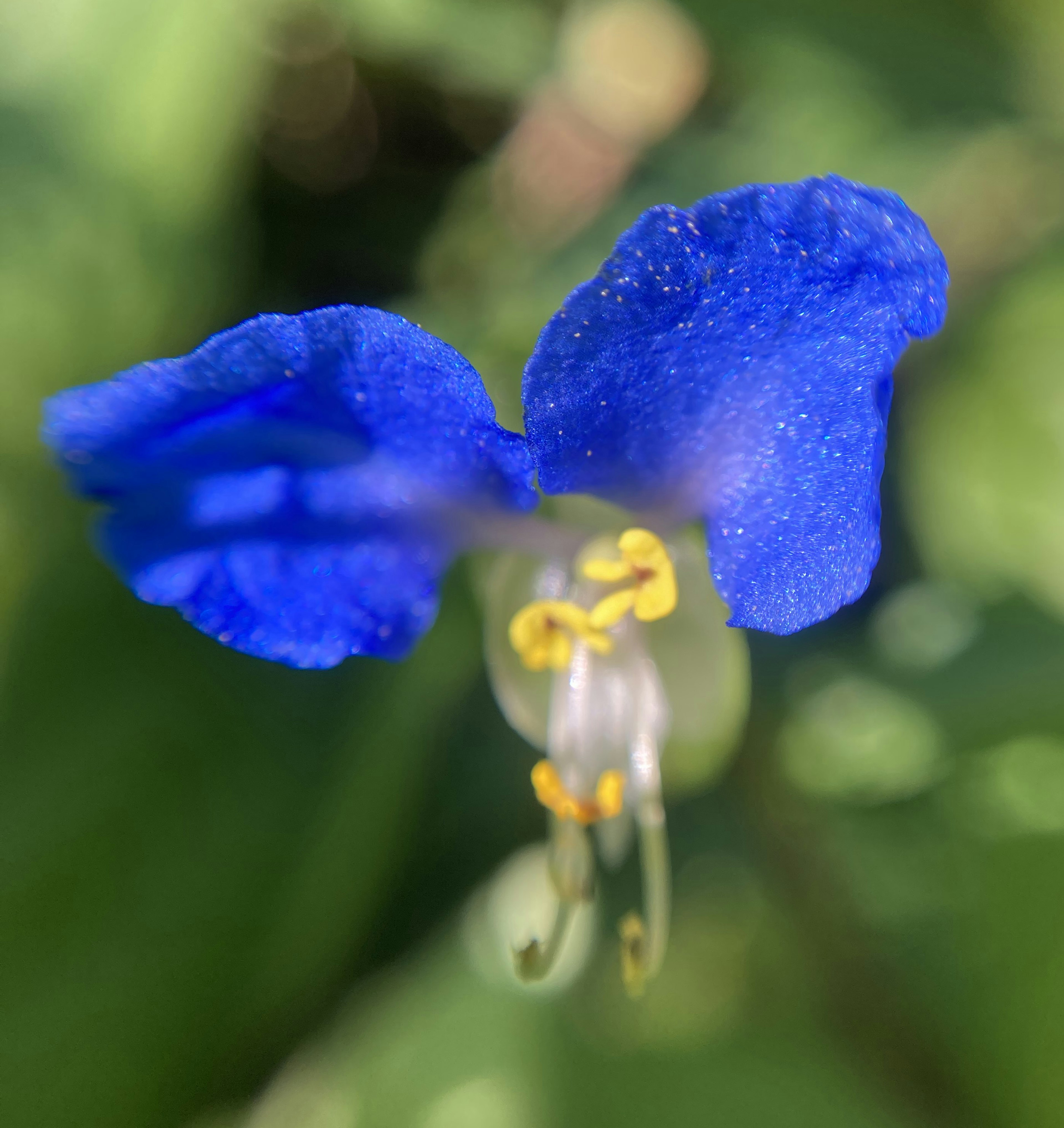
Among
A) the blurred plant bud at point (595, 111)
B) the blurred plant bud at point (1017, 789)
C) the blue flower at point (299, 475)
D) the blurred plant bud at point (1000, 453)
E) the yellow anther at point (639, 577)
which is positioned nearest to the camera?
the blue flower at point (299, 475)

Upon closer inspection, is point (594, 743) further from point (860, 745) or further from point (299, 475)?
point (860, 745)

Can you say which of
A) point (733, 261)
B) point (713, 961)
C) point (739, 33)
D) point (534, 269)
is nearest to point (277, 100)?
point (534, 269)

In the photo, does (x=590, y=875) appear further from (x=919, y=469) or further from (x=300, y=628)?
(x=919, y=469)

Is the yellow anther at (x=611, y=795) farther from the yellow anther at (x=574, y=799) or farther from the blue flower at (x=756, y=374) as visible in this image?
the blue flower at (x=756, y=374)

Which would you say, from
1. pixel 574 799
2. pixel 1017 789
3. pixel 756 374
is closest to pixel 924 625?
pixel 1017 789

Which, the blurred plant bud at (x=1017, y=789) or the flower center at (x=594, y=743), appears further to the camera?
the blurred plant bud at (x=1017, y=789)

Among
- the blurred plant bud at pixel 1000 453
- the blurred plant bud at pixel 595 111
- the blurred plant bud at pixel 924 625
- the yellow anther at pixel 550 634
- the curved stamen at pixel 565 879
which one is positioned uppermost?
the blurred plant bud at pixel 595 111

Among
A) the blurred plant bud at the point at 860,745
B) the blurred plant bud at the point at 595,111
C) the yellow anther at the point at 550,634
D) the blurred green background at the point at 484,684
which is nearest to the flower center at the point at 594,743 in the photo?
the yellow anther at the point at 550,634
